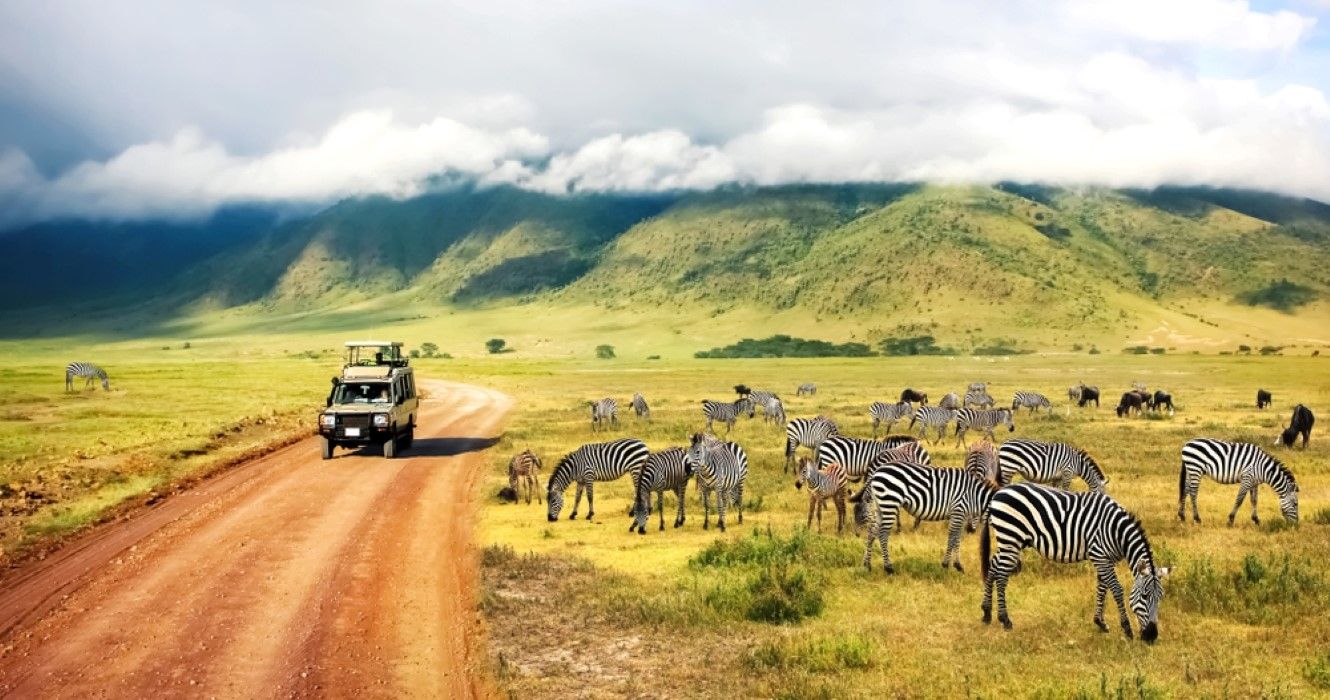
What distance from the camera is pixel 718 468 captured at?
23.1m

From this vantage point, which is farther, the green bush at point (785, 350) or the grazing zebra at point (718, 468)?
the green bush at point (785, 350)

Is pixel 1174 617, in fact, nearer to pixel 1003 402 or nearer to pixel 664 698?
pixel 664 698

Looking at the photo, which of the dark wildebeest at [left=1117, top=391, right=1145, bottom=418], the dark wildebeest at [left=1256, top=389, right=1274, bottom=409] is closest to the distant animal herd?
the dark wildebeest at [left=1117, top=391, right=1145, bottom=418]

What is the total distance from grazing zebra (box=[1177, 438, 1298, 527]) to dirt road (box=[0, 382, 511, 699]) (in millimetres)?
17573

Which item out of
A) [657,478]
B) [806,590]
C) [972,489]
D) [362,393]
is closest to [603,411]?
[362,393]

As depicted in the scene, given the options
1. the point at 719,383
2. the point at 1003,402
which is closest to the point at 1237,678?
the point at 1003,402

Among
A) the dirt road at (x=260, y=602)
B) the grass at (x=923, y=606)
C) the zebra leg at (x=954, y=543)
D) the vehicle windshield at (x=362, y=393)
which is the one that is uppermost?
the vehicle windshield at (x=362, y=393)

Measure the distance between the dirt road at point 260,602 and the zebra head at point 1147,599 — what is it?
377 inches

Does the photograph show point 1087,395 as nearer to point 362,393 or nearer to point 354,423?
point 362,393

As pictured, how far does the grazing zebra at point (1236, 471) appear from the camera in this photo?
23.0 m

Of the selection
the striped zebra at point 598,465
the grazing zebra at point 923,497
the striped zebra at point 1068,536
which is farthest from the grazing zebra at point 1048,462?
the striped zebra at point 1068,536

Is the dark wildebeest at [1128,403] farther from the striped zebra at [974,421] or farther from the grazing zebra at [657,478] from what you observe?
the grazing zebra at [657,478]

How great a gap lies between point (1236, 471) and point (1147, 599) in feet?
38.1

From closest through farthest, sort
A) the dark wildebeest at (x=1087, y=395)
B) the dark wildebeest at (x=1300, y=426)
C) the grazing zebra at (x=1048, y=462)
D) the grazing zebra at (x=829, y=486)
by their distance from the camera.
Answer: the grazing zebra at (x=829, y=486) < the grazing zebra at (x=1048, y=462) < the dark wildebeest at (x=1300, y=426) < the dark wildebeest at (x=1087, y=395)
